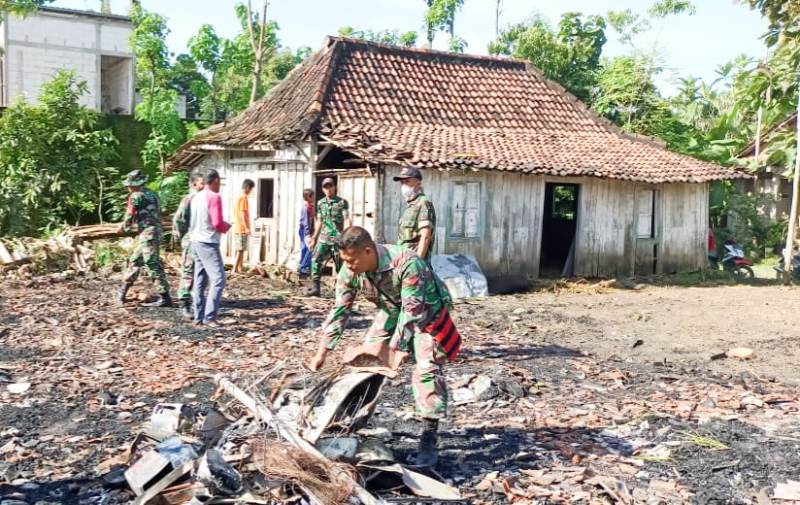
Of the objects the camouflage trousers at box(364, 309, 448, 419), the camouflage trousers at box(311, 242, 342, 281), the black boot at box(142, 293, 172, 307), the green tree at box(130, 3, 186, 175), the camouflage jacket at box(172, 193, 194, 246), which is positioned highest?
the green tree at box(130, 3, 186, 175)

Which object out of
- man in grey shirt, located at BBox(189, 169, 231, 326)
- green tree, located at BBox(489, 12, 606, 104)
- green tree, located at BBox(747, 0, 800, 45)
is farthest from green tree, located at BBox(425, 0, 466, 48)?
man in grey shirt, located at BBox(189, 169, 231, 326)

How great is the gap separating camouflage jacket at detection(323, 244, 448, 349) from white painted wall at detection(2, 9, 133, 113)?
874 inches

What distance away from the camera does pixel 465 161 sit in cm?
1448

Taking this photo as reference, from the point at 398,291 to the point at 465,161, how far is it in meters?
9.91

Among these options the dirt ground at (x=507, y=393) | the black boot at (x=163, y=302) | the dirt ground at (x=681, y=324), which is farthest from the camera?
the black boot at (x=163, y=302)

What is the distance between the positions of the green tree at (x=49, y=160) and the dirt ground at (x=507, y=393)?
6.18 m

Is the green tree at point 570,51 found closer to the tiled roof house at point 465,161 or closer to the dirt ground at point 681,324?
the tiled roof house at point 465,161

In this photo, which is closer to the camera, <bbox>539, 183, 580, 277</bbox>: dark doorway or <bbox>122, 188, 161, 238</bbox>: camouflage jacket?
<bbox>122, 188, 161, 238</bbox>: camouflage jacket

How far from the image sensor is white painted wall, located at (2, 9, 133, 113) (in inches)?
944

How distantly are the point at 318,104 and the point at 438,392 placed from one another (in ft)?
38.0

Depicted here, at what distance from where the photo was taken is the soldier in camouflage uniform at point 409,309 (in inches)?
181

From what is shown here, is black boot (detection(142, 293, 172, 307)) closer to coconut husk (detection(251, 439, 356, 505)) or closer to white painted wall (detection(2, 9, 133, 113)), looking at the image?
coconut husk (detection(251, 439, 356, 505))

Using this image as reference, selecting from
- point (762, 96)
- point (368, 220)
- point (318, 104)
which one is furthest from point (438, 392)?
point (762, 96)

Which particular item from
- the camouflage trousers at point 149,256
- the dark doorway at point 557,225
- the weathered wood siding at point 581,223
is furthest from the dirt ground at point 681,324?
the camouflage trousers at point 149,256
